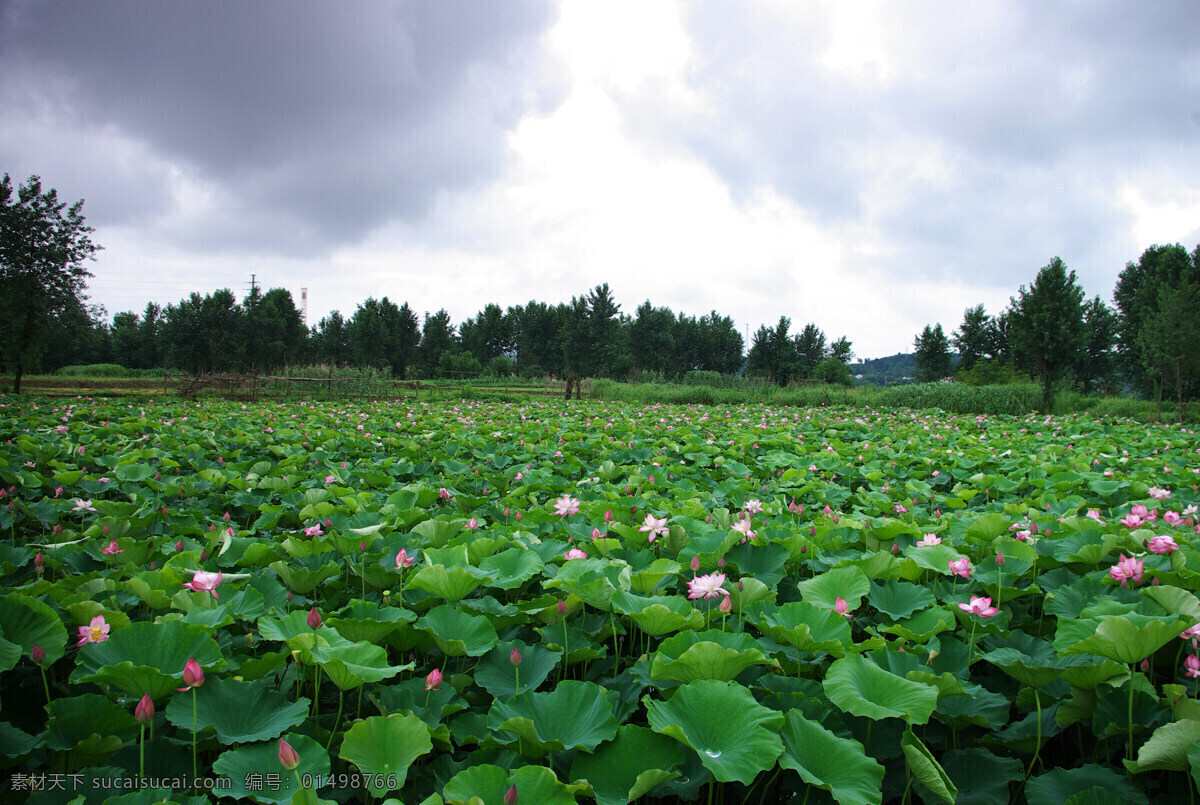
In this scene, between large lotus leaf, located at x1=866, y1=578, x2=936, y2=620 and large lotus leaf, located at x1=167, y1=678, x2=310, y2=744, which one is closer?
large lotus leaf, located at x1=167, y1=678, x2=310, y2=744

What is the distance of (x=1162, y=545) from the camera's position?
5.83 feet

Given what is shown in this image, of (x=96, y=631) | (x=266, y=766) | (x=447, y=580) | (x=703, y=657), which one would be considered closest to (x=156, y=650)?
(x=96, y=631)

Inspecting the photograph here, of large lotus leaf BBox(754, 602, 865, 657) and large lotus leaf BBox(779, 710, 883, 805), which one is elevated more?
large lotus leaf BBox(754, 602, 865, 657)

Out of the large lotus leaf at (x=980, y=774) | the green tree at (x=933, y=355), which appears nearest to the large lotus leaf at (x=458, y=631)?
the large lotus leaf at (x=980, y=774)

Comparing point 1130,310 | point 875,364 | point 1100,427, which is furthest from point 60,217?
point 875,364

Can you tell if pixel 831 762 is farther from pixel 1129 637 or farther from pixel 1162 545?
pixel 1162 545

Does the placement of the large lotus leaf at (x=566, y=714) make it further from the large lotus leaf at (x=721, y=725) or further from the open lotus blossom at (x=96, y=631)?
the open lotus blossom at (x=96, y=631)

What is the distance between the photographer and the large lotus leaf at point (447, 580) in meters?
1.57

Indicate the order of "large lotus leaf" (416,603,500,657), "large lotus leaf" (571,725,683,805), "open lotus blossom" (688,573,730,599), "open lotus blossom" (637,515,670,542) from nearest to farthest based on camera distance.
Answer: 1. "large lotus leaf" (571,725,683,805)
2. "large lotus leaf" (416,603,500,657)
3. "open lotus blossom" (688,573,730,599)
4. "open lotus blossom" (637,515,670,542)

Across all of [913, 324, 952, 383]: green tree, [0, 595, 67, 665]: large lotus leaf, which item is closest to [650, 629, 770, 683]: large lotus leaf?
[0, 595, 67, 665]: large lotus leaf

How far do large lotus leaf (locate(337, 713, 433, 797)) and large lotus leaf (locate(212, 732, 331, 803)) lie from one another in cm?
7

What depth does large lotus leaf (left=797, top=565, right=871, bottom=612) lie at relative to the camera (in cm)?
168

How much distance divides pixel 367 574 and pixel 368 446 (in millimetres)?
4078

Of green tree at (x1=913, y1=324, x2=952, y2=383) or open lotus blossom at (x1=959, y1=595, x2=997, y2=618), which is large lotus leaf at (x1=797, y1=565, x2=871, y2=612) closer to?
open lotus blossom at (x1=959, y1=595, x2=997, y2=618)
